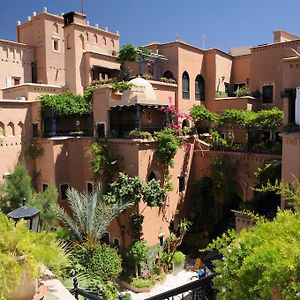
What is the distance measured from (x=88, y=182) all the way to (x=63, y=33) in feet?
40.2

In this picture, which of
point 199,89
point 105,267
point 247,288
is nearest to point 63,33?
point 199,89

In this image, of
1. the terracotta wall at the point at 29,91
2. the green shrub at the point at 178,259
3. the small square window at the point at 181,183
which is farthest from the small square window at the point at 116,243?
the terracotta wall at the point at 29,91

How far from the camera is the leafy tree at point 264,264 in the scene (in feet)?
10.4

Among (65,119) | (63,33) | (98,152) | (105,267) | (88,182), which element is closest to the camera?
(105,267)

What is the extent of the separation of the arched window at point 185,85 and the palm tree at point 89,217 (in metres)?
11.0

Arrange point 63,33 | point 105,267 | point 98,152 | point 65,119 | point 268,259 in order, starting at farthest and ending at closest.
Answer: point 63,33, point 65,119, point 98,152, point 105,267, point 268,259

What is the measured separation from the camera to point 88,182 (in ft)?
65.1

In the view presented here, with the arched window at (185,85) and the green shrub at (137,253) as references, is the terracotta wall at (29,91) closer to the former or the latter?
the arched window at (185,85)

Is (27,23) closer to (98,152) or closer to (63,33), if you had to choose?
(63,33)

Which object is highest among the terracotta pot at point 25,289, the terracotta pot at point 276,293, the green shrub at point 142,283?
the terracotta pot at point 276,293

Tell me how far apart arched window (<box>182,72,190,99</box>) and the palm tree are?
1105cm

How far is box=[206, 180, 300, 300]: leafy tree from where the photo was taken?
3158 mm

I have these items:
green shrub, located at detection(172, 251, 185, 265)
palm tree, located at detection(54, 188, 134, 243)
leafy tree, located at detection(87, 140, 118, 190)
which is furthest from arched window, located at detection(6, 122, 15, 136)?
green shrub, located at detection(172, 251, 185, 265)

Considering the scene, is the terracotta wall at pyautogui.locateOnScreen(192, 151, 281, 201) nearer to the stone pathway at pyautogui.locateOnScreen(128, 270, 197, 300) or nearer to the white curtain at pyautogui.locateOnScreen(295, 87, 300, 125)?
the white curtain at pyautogui.locateOnScreen(295, 87, 300, 125)
